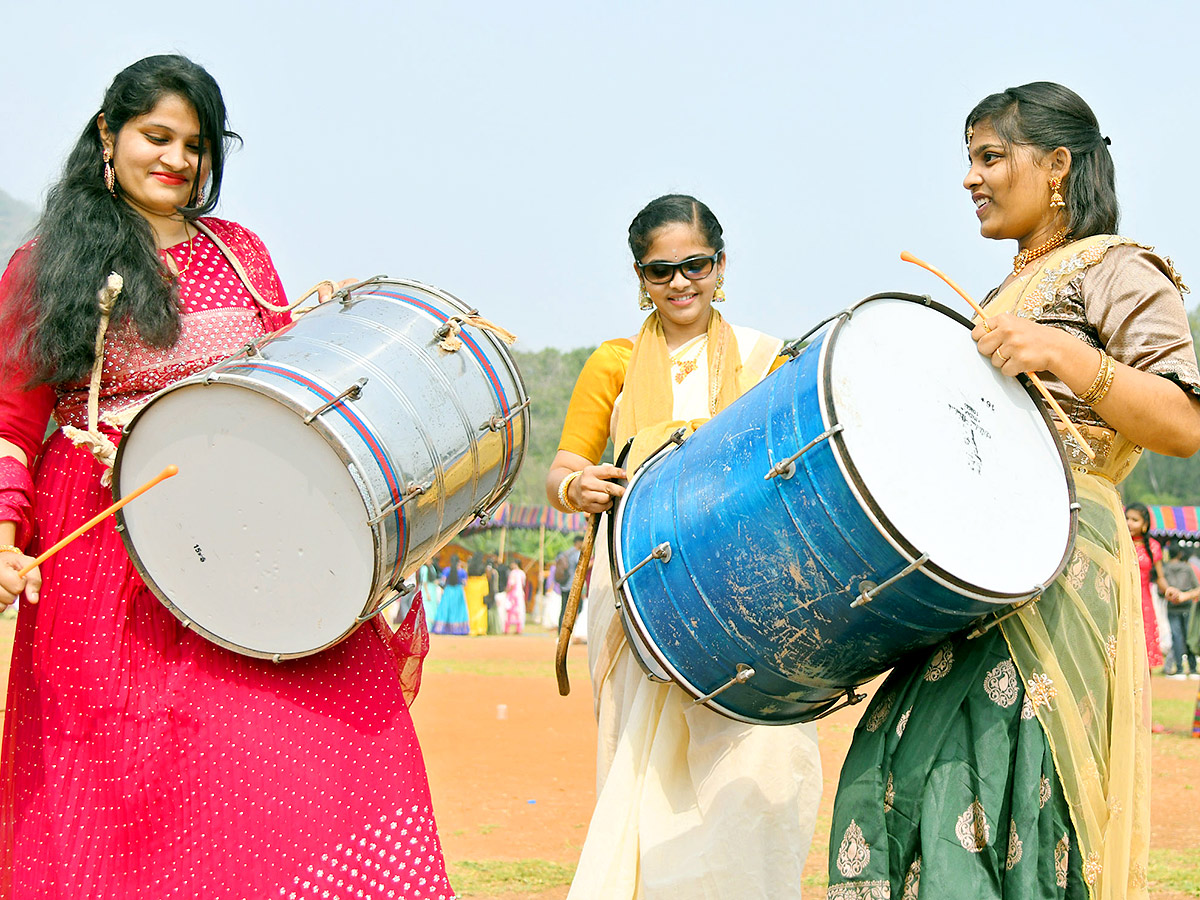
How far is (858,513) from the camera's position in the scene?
2.38 m

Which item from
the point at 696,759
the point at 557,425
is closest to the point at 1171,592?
the point at 696,759

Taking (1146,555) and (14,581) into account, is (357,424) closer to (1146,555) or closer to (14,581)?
(14,581)

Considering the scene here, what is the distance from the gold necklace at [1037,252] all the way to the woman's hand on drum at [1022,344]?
1.40ft

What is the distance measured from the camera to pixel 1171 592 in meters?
14.5

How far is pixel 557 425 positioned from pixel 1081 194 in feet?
194

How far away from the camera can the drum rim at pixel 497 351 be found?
10.2ft

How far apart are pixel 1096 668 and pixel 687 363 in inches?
67.4

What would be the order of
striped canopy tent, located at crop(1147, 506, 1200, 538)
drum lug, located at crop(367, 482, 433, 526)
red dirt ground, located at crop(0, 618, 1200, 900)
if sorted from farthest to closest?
1. striped canopy tent, located at crop(1147, 506, 1200, 538)
2. red dirt ground, located at crop(0, 618, 1200, 900)
3. drum lug, located at crop(367, 482, 433, 526)

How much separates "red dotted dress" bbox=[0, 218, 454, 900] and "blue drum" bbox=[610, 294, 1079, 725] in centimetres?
84

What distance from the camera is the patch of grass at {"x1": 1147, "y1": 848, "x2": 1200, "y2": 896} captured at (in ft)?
17.2

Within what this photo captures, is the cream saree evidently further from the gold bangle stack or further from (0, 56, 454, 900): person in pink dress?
the gold bangle stack

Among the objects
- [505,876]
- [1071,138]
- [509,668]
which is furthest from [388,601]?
[509,668]

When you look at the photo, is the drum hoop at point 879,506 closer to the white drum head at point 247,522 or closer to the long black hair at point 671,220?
the white drum head at point 247,522

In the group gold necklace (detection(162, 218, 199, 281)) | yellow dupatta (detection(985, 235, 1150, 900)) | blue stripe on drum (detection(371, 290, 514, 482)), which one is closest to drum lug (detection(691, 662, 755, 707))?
yellow dupatta (detection(985, 235, 1150, 900))
